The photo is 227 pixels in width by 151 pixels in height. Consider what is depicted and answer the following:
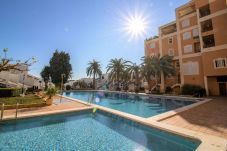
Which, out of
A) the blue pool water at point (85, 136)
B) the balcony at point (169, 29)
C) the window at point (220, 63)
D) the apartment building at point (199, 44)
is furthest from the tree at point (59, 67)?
the window at point (220, 63)

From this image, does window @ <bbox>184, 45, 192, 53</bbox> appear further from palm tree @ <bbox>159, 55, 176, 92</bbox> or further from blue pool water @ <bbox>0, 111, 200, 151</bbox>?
blue pool water @ <bbox>0, 111, 200, 151</bbox>

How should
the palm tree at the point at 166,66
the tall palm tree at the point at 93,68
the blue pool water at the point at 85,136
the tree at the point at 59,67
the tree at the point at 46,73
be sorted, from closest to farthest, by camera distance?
the blue pool water at the point at 85,136 < the palm tree at the point at 166,66 < the tall palm tree at the point at 93,68 < the tree at the point at 59,67 < the tree at the point at 46,73

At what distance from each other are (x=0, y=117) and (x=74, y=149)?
23.1 ft

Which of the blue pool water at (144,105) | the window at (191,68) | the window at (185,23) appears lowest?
the blue pool water at (144,105)

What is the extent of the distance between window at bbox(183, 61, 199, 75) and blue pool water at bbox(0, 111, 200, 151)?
2062 centimetres

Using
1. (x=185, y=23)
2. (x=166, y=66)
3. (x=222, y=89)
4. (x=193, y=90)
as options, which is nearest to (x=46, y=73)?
(x=166, y=66)

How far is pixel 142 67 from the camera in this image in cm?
2872

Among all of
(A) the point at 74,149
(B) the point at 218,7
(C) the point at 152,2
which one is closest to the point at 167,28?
(B) the point at 218,7

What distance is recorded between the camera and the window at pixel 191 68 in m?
23.7

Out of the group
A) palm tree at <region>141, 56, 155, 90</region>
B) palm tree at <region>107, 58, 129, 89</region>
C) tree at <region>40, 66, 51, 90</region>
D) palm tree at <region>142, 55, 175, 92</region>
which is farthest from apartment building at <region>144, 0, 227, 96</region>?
tree at <region>40, 66, 51, 90</region>

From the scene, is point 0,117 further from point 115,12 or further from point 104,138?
point 115,12

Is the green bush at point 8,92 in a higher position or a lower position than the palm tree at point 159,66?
lower

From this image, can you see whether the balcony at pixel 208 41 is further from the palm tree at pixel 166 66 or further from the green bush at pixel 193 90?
the green bush at pixel 193 90

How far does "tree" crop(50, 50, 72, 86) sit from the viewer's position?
43500 millimetres
